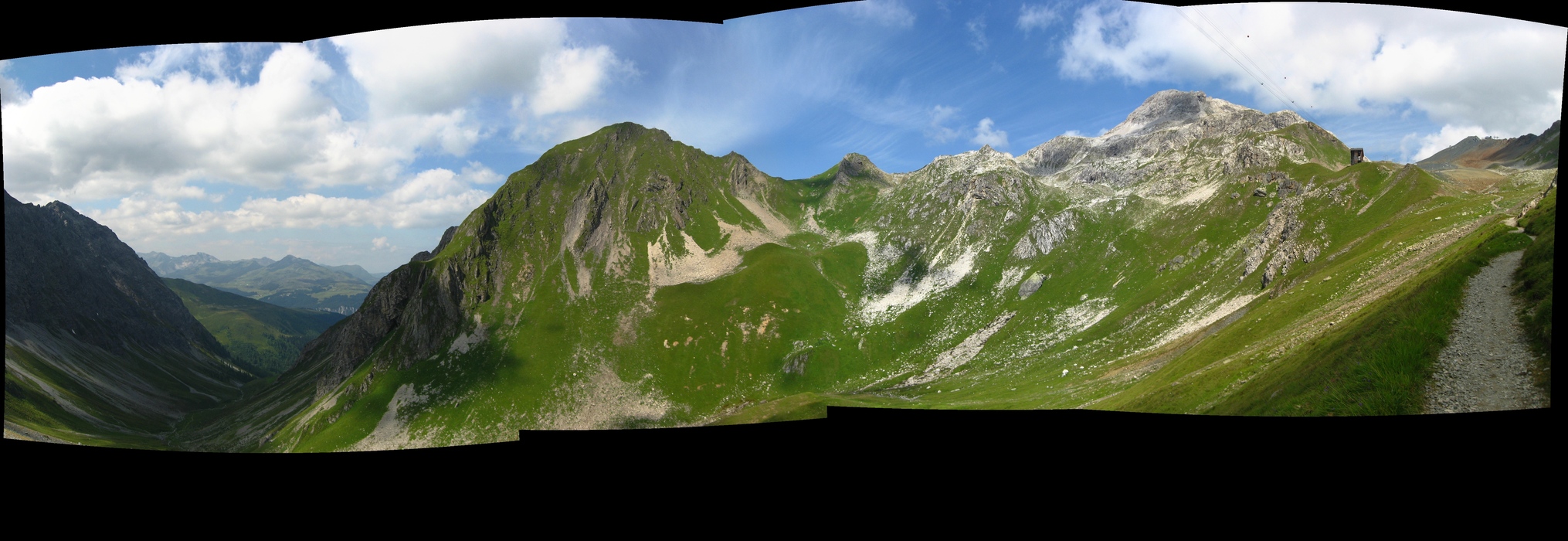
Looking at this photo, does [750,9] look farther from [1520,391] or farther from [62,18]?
[1520,391]

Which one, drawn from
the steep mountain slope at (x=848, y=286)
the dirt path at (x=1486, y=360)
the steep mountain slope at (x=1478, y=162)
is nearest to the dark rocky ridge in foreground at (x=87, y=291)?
the steep mountain slope at (x=848, y=286)

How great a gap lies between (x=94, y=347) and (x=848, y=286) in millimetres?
137054

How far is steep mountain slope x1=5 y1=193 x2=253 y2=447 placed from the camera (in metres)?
69.2

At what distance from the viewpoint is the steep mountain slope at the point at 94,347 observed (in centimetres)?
6925

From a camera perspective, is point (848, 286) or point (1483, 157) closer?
point (1483, 157)

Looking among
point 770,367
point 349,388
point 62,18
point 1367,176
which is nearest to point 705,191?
point 770,367

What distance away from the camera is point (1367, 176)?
201ft

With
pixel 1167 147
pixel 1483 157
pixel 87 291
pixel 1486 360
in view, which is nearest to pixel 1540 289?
pixel 1486 360

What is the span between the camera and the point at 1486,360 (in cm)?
574

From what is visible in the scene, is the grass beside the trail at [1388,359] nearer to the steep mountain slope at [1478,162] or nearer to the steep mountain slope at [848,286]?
→ the steep mountain slope at [848,286]

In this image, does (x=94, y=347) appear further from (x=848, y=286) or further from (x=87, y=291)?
(x=848, y=286)

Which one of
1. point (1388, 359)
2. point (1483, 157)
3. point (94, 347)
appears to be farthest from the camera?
point (94, 347)

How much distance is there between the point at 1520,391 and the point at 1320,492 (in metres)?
5.05

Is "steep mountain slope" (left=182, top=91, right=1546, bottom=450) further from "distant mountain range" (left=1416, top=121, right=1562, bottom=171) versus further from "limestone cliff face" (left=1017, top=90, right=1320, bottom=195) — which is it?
"distant mountain range" (left=1416, top=121, right=1562, bottom=171)
